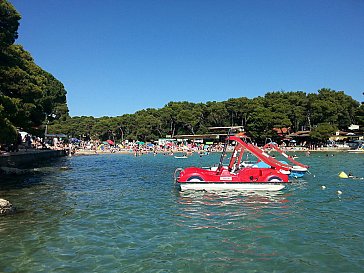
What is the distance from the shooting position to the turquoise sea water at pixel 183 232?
8.93m

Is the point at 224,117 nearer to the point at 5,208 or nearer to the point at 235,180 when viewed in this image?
the point at 235,180

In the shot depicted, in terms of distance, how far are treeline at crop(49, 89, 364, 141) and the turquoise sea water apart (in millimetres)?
63841

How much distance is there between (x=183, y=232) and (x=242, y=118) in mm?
95786

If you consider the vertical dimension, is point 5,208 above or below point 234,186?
below

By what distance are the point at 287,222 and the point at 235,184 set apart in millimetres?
6795

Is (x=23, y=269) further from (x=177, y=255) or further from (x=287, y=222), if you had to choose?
(x=287, y=222)

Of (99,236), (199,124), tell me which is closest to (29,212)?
(99,236)

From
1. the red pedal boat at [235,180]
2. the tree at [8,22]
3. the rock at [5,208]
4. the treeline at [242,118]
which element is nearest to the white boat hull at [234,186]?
the red pedal boat at [235,180]

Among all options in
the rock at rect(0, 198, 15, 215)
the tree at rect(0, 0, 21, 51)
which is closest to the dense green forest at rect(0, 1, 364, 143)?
the tree at rect(0, 0, 21, 51)

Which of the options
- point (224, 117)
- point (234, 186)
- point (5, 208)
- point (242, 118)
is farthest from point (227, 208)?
point (224, 117)

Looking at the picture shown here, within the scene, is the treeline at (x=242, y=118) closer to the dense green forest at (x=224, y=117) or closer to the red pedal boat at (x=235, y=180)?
the dense green forest at (x=224, y=117)

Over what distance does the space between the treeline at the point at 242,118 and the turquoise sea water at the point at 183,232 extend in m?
63.8

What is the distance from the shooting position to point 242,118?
105m

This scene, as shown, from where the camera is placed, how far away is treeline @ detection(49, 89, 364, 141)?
82.7 m
